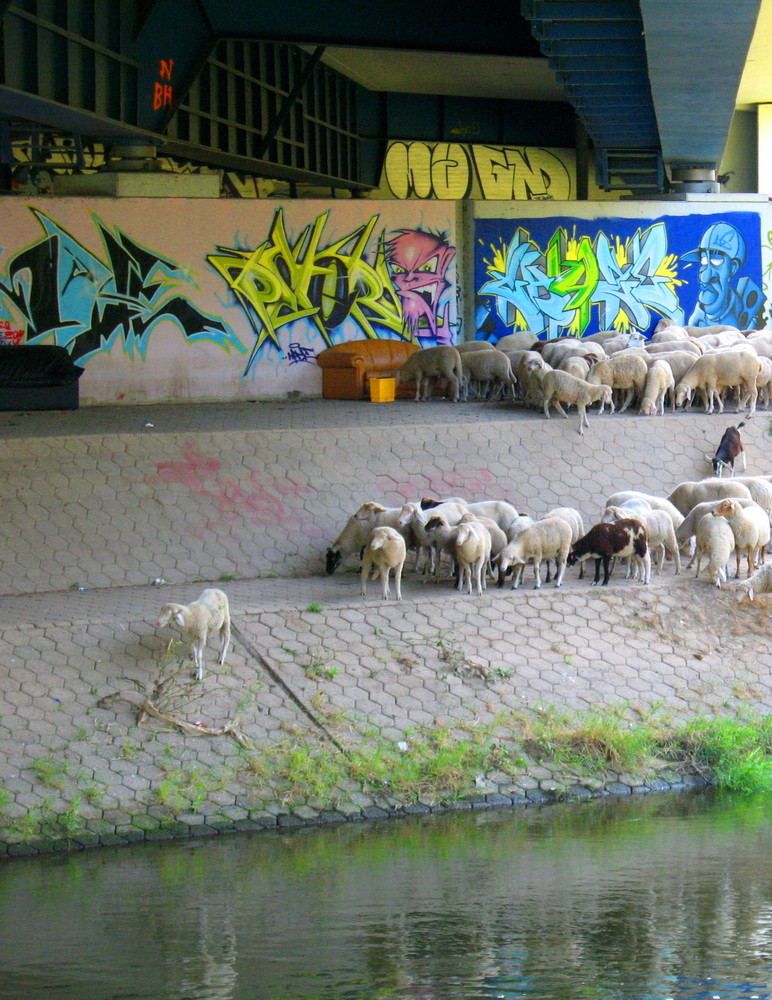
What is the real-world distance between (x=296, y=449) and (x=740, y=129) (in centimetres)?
2356

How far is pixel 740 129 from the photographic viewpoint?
3862cm

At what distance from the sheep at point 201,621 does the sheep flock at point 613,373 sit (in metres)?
Answer: 7.49

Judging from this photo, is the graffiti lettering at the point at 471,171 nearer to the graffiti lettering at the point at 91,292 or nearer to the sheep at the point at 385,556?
the graffiti lettering at the point at 91,292

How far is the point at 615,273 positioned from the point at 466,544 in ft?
41.0

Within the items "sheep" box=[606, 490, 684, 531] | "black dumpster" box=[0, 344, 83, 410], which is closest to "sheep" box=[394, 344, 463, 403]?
"black dumpster" box=[0, 344, 83, 410]

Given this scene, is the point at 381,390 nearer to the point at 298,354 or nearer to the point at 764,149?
the point at 298,354

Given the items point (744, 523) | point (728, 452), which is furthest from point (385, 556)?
point (728, 452)

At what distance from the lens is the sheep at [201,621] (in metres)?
13.9

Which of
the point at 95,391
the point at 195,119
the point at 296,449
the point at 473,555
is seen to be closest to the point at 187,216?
the point at 195,119

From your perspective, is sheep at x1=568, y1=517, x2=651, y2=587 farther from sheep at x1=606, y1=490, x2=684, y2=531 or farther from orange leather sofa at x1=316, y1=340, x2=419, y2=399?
orange leather sofa at x1=316, y1=340, x2=419, y2=399

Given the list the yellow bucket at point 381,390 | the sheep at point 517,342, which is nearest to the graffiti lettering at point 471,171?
the sheep at point 517,342

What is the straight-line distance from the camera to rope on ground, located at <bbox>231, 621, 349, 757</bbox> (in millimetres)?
13719

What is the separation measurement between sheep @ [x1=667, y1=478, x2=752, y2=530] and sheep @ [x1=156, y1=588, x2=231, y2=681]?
6.10 meters

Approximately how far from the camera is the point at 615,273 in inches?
1059
